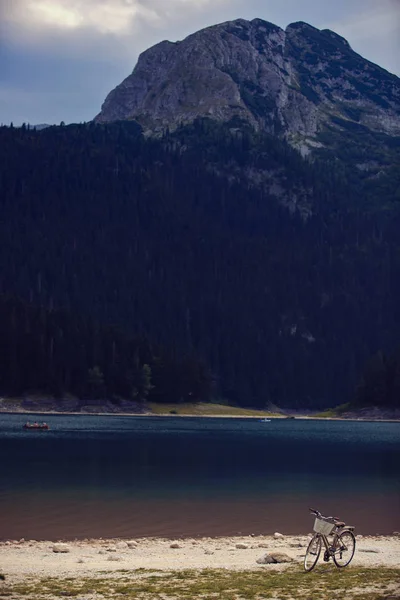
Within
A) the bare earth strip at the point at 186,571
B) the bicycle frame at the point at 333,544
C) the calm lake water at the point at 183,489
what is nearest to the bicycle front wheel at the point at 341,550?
the bicycle frame at the point at 333,544

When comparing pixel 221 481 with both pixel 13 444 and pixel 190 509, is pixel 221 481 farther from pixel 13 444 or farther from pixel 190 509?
pixel 13 444

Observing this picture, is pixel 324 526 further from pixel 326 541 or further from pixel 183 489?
pixel 183 489

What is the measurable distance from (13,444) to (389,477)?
200 ft

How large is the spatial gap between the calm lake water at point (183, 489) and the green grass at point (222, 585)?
56.3 ft

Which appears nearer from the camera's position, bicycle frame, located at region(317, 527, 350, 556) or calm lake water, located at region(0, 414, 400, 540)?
bicycle frame, located at region(317, 527, 350, 556)

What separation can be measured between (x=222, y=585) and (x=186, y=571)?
15.5 ft

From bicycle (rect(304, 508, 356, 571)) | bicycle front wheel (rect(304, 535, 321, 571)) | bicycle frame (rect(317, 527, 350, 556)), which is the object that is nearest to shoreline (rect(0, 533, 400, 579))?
bicycle (rect(304, 508, 356, 571))

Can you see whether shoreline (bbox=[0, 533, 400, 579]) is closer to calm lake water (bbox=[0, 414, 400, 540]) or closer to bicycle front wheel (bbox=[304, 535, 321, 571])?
bicycle front wheel (bbox=[304, 535, 321, 571])

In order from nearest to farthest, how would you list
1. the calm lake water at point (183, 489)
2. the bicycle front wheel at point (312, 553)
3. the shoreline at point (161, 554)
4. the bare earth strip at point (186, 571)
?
the bare earth strip at point (186, 571) → the bicycle front wheel at point (312, 553) → the shoreline at point (161, 554) → the calm lake water at point (183, 489)

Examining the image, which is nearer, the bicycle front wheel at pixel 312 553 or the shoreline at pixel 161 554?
the bicycle front wheel at pixel 312 553

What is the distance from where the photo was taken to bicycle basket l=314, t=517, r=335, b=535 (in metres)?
38.5

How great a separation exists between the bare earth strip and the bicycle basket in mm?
1807

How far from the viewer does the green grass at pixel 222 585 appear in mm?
A: 32594

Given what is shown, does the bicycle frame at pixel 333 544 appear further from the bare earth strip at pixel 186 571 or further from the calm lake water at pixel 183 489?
the calm lake water at pixel 183 489
